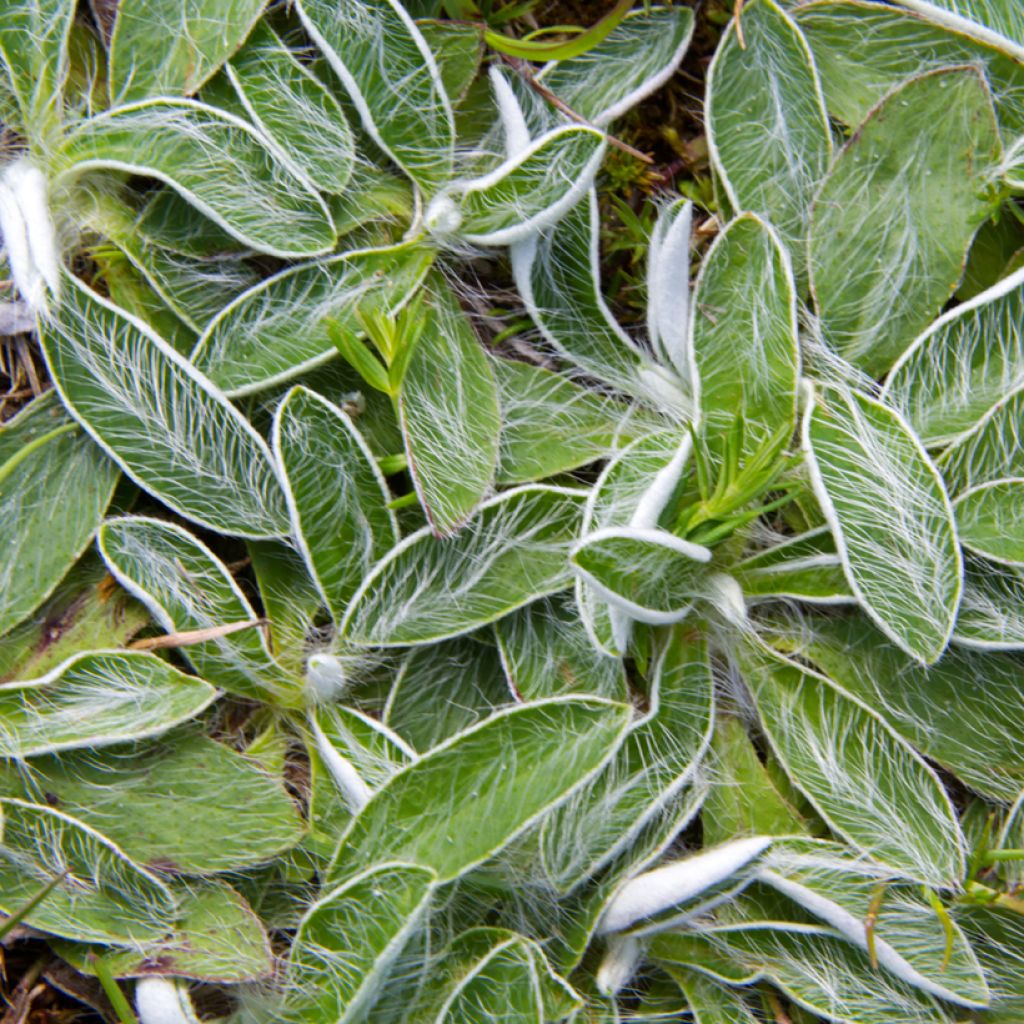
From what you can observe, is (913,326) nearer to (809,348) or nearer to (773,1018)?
(809,348)

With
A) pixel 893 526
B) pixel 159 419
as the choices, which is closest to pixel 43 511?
pixel 159 419

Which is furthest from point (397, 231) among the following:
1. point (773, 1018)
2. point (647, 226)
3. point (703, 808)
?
point (773, 1018)

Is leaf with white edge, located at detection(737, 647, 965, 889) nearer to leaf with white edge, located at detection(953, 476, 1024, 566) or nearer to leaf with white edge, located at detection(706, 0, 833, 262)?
leaf with white edge, located at detection(953, 476, 1024, 566)

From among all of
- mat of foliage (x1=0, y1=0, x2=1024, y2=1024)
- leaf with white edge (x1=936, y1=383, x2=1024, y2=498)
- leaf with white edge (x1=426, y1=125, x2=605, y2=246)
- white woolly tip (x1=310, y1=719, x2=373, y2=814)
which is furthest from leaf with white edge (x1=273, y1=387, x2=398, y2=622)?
leaf with white edge (x1=936, y1=383, x2=1024, y2=498)

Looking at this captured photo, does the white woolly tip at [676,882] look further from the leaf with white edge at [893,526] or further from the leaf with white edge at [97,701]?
the leaf with white edge at [97,701]

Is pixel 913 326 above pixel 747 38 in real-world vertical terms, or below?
below

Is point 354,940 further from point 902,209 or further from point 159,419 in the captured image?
Result: point 902,209

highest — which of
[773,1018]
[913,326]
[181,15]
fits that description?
[181,15]
